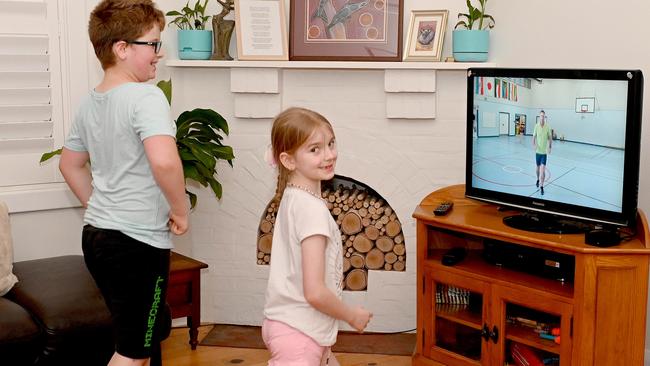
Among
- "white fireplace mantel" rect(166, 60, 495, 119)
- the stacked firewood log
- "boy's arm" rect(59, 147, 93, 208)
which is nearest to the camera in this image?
"boy's arm" rect(59, 147, 93, 208)

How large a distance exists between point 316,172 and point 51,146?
81.4 inches

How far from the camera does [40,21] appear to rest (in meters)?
3.85

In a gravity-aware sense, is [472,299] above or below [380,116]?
below

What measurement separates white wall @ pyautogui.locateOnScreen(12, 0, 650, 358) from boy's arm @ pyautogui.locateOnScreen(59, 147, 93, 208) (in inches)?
46.7

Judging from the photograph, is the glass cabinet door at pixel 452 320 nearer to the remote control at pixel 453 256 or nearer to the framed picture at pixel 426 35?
the remote control at pixel 453 256

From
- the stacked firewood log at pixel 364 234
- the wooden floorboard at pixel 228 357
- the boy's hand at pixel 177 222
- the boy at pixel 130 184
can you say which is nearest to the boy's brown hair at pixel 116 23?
the boy at pixel 130 184

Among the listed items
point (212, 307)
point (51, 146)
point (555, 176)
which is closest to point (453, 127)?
point (555, 176)

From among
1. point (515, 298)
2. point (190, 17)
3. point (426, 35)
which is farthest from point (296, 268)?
point (190, 17)

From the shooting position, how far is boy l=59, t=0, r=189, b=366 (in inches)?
94.6

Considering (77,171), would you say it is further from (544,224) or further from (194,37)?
(544,224)

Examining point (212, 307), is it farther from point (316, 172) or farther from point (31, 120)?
point (316, 172)

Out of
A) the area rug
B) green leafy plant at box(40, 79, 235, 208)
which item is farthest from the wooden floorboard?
green leafy plant at box(40, 79, 235, 208)

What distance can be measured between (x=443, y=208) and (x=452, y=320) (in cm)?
46

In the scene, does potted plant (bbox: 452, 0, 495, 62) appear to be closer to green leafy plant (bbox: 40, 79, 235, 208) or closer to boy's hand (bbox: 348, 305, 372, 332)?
green leafy plant (bbox: 40, 79, 235, 208)
